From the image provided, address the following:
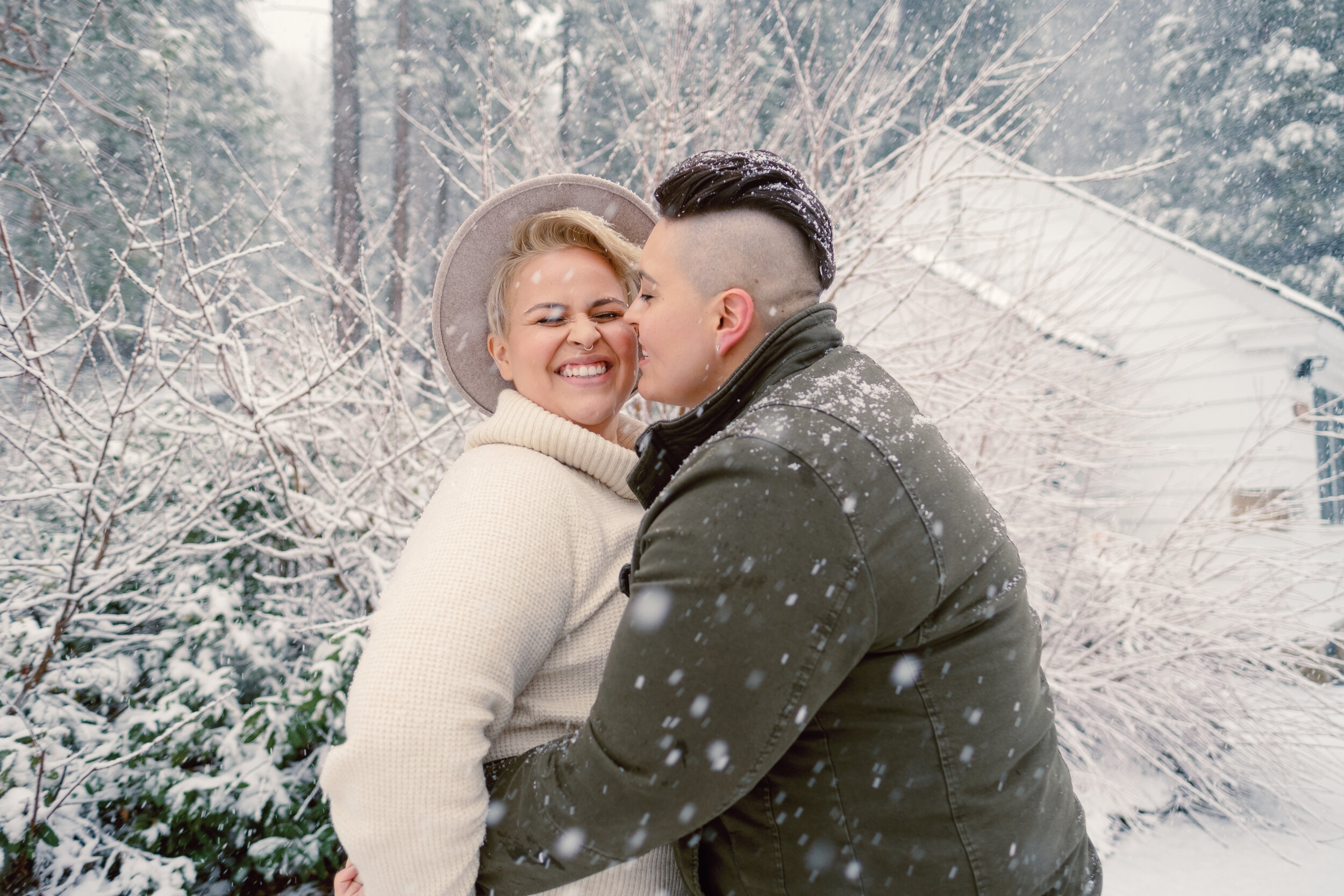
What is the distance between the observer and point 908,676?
114cm

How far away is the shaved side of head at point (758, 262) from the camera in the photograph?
60.1 inches

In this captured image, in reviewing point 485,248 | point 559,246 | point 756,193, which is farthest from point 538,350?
point 756,193

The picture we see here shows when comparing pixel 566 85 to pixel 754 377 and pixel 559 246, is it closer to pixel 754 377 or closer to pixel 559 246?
pixel 559 246

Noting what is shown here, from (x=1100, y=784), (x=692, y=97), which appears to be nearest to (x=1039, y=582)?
(x=1100, y=784)

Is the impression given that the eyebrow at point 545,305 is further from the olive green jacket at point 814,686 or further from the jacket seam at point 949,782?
the jacket seam at point 949,782

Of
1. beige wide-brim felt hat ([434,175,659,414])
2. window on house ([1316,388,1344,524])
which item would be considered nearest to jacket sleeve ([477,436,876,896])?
beige wide-brim felt hat ([434,175,659,414])

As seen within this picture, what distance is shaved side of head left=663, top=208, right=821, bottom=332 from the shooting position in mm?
1527

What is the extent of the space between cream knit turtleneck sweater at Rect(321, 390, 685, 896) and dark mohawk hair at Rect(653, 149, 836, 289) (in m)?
0.60

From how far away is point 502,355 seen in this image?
6.75ft

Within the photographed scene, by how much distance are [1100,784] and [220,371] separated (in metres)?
5.88

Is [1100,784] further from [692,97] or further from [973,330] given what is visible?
[692,97]

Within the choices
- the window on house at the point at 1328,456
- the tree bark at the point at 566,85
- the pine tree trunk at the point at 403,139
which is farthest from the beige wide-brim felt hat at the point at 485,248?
the window on house at the point at 1328,456

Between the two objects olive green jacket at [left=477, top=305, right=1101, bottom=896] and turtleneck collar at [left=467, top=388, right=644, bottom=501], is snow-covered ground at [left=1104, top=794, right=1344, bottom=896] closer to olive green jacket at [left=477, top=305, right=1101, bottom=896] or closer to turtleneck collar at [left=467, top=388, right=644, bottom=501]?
olive green jacket at [left=477, top=305, right=1101, bottom=896]

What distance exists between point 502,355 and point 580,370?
32 centimetres
